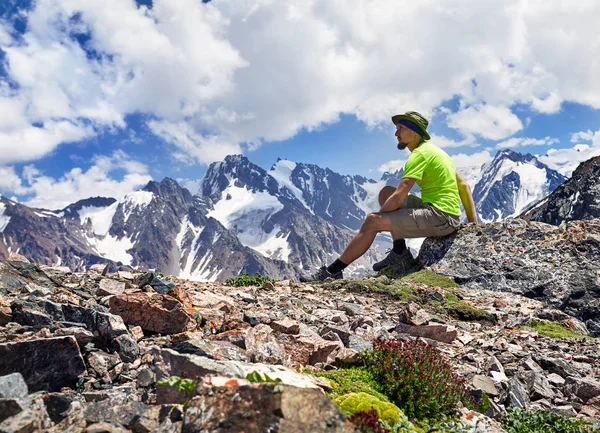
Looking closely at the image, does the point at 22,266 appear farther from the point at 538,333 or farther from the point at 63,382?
the point at 538,333

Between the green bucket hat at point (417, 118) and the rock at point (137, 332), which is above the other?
the green bucket hat at point (417, 118)

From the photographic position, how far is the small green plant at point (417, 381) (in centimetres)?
485

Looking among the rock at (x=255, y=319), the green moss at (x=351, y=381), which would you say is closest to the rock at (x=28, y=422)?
the green moss at (x=351, y=381)

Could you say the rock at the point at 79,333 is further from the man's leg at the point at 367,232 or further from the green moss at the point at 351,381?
the man's leg at the point at 367,232

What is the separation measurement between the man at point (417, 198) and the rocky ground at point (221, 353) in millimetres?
2018

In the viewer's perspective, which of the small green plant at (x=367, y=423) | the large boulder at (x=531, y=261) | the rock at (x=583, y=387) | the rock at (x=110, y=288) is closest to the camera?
the small green plant at (x=367, y=423)

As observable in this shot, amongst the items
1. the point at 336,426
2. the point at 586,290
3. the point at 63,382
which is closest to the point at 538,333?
the point at 586,290

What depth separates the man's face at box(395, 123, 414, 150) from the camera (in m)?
12.2

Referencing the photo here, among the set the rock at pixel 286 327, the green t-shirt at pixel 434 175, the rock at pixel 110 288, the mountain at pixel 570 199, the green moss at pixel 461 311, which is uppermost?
the mountain at pixel 570 199

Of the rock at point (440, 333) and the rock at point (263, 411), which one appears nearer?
the rock at point (263, 411)

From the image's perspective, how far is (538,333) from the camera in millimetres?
8883

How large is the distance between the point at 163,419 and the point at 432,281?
34.9 ft

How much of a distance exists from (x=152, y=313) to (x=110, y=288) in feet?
6.85

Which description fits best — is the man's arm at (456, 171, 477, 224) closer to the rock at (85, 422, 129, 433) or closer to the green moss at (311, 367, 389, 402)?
the green moss at (311, 367, 389, 402)
